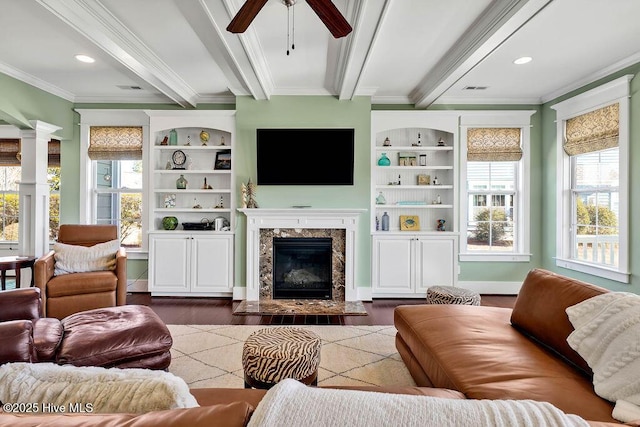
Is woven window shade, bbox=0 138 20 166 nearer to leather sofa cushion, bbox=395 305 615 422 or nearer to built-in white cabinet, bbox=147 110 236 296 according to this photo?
built-in white cabinet, bbox=147 110 236 296

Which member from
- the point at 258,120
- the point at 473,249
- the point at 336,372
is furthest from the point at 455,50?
the point at 336,372

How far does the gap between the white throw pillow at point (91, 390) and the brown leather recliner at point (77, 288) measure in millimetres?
3038

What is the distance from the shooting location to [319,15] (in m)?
1.92

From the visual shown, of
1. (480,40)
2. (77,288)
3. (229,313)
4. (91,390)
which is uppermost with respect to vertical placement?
(480,40)

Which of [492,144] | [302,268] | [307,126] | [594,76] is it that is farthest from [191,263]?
[594,76]

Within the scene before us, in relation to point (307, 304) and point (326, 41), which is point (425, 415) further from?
point (307, 304)

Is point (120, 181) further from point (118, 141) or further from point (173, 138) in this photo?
point (173, 138)

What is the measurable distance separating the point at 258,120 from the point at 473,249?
3.50m

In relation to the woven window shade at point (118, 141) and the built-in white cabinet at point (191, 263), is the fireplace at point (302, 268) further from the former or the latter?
the woven window shade at point (118, 141)

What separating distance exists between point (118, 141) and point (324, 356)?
4.25 m

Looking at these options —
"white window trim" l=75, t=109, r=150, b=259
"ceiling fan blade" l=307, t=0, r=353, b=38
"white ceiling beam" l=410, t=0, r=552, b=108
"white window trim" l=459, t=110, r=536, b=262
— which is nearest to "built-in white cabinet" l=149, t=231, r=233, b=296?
"white window trim" l=75, t=109, r=150, b=259

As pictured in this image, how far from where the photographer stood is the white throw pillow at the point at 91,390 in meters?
0.75

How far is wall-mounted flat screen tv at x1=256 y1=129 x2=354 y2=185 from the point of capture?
4371 millimetres

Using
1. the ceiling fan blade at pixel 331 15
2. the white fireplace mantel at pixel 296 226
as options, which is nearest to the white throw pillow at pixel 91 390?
the ceiling fan blade at pixel 331 15
